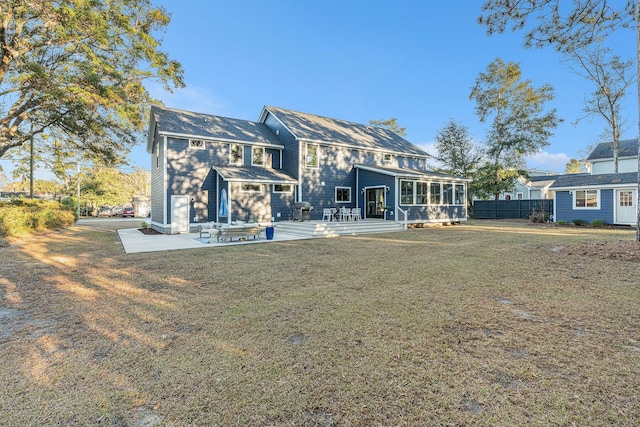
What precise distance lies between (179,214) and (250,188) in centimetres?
380

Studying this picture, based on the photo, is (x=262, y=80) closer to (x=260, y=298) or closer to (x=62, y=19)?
(x=62, y=19)

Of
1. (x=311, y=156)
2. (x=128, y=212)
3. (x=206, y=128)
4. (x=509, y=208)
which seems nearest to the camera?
(x=206, y=128)

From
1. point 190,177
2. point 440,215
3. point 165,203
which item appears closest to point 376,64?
point 440,215

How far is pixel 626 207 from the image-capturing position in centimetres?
1717

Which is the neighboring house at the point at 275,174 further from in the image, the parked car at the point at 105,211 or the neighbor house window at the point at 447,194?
the parked car at the point at 105,211

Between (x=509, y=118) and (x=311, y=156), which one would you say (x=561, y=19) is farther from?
(x=509, y=118)

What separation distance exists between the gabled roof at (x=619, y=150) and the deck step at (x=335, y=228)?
23.7m

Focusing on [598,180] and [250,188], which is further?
[598,180]

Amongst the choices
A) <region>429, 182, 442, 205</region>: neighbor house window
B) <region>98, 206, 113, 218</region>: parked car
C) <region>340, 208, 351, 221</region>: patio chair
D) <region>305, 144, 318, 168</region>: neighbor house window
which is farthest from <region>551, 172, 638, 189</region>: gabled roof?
<region>98, 206, 113, 218</region>: parked car

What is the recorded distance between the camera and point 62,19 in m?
11.7

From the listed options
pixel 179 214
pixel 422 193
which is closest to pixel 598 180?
pixel 422 193

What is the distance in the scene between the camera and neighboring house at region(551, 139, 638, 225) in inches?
671

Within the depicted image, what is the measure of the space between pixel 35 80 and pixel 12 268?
32.2ft

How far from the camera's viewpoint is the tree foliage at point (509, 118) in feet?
83.8
